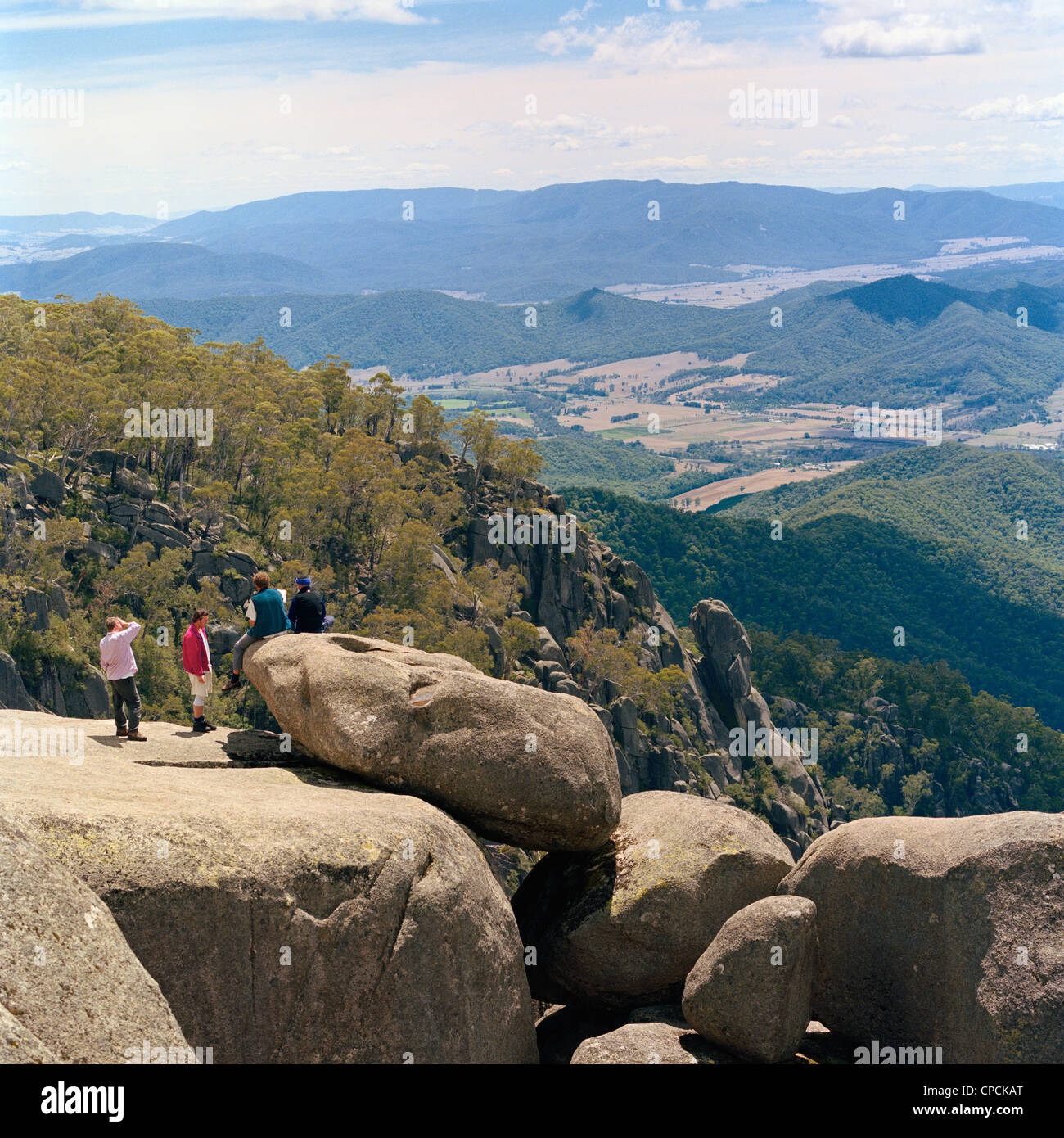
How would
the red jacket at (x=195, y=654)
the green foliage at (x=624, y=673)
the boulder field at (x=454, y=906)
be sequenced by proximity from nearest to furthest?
the boulder field at (x=454, y=906) → the red jacket at (x=195, y=654) → the green foliage at (x=624, y=673)

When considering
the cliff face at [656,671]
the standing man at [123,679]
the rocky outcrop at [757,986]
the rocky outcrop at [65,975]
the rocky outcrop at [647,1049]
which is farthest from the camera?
the cliff face at [656,671]

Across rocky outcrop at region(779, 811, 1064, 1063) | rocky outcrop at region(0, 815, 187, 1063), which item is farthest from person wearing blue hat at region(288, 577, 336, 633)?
rocky outcrop at region(779, 811, 1064, 1063)

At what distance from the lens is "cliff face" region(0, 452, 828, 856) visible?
5928 cm

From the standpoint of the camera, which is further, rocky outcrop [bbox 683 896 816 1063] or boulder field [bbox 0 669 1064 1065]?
rocky outcrop [bbox 683 896 816 1063]

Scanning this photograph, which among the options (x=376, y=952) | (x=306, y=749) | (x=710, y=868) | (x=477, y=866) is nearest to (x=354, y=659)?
(x=306, y=749)

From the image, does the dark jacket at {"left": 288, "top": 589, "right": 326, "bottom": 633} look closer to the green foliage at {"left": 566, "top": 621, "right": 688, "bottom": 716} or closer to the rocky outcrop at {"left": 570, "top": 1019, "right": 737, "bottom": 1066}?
the rocky outcrop at {"left": 570, "top": 1019, "right": 737, "bottom": 1066}

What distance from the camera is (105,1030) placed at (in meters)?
9.48

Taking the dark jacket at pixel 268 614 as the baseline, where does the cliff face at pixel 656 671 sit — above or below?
below

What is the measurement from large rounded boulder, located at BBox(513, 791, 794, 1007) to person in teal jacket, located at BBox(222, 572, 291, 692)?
24.9 feet

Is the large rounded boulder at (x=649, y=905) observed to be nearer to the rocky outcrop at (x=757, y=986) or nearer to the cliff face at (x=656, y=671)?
the rocky outcrop at (x=757, y=986)

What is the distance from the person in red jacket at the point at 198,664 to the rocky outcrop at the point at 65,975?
8.74m

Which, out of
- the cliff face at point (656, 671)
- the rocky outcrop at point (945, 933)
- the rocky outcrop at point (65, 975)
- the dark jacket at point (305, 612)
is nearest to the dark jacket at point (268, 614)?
the dark jacket at point (305, 612)

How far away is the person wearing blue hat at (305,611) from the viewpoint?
66.1 feet
